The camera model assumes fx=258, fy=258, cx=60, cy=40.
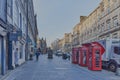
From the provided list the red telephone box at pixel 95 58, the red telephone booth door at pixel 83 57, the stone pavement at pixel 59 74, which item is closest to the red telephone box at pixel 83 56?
the red telephone booth door at pixel 83 57

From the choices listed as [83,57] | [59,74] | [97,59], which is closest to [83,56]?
[83,57]

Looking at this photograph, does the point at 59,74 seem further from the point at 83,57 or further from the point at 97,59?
the point at 83,57

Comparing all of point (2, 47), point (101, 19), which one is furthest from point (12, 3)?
point (101, 19)

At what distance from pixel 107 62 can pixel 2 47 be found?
1165 centimetres

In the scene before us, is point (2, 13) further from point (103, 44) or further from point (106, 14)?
point (106, 14)

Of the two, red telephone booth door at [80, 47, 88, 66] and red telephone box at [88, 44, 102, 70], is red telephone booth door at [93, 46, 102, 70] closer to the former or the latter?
red telephone box at [88, 44, 102, 70]

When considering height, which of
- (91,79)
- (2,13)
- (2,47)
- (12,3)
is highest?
(12,3)

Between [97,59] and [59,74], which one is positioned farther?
[97,59]

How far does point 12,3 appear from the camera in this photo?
22.2m

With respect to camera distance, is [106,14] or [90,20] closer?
[106,14]

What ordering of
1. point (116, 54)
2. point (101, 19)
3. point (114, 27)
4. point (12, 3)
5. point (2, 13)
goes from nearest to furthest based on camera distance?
1. point (2, 13)
2. point (12, 3)
3. point (116, 54)
4. point (114, 27)
5. point (101, 19)

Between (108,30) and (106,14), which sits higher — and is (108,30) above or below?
below

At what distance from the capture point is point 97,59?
75.7 ft

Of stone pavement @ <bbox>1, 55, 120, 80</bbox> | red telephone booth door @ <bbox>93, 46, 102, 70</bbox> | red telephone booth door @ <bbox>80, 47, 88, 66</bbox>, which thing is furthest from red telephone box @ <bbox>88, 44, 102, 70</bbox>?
red telephone booth door @ <bbox>80, 47, 88, 66</bbox>
